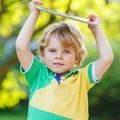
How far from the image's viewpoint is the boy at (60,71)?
348 centimetres

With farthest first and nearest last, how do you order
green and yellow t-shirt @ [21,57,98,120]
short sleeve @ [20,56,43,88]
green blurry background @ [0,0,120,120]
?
green blurry background @ [0,0,120,120] < short sleeve @ [20,56,43,88] < green and yellow t-shirt @ [21,57,98,120]

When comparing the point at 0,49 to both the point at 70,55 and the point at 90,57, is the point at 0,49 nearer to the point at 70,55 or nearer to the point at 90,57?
the point at 90,57

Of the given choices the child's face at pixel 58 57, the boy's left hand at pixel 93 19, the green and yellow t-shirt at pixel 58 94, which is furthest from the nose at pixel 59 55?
the boy's left hand at pixel 93 19

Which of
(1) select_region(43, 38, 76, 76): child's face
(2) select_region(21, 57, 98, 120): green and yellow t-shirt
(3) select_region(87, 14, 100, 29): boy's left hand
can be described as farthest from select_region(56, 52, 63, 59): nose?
(3) select_region(87, 14, 100, 29): boy's left hand

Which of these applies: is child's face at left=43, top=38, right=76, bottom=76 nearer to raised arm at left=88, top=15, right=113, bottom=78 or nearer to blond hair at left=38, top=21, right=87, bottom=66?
blond hair at left=38, top=21, right=87, bottom=66

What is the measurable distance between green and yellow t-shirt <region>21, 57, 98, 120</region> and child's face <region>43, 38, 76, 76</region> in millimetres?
46

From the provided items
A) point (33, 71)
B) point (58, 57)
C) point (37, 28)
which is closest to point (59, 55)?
point (58, 57)

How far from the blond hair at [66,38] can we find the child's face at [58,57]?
0.09 feet

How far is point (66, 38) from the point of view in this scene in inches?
139

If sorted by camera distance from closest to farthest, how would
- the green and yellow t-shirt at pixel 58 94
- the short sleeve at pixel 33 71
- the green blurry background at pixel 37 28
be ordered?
the green and yellow t-shirt at pixel 58 94 → the short sleeve at pixel 33 71 → the green blurry background at pixel 37 28

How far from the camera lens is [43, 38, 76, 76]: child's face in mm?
3523

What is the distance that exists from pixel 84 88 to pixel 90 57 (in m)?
8.33

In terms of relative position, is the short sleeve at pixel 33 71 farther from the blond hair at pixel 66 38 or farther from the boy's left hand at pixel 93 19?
the boy's left hand at pixel 93 19

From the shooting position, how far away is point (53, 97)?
3494 millimetres
